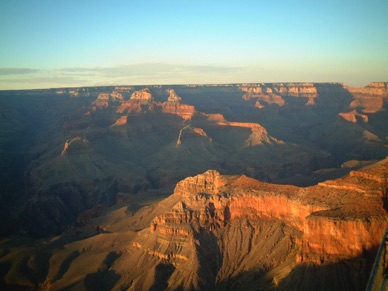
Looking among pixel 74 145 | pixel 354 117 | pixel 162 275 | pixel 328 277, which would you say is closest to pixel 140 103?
pixel 74 145

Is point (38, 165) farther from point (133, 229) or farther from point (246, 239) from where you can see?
point (246, 239)

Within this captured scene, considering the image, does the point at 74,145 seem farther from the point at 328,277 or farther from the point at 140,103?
the point at 328,277

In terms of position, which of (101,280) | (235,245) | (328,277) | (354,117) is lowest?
(354,117)

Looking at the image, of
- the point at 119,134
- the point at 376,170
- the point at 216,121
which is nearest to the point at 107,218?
the point at 376,170

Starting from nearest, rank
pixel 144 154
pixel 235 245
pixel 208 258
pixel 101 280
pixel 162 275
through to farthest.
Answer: pixel 162 275 → pixel 208 258 → pixel 235 245 → pixel 101 280 → pixel 144 154

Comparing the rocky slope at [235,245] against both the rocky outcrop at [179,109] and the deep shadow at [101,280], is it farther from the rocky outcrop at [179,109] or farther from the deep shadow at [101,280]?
the rocky outcrop at [179,109]

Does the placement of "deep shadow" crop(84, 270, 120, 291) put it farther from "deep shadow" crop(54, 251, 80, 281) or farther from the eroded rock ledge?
the eroded rock ledge

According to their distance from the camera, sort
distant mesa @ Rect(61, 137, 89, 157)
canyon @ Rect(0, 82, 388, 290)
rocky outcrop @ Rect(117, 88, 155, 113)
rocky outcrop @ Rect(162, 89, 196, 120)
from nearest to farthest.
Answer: canyon @ Rect(0, 82, 388, 290) < distant mesa @ Rect(61, 137, 89, 157) < rocky outcrop @ Rect(162, 89, 196, 120) < rocky outcrop @ Rect(117, 88, 155, 113)

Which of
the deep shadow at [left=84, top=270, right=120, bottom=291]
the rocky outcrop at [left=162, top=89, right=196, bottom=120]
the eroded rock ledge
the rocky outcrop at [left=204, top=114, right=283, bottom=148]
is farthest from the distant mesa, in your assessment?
the deep shadow at [left=84, top=270, right=120, bottom=291]
